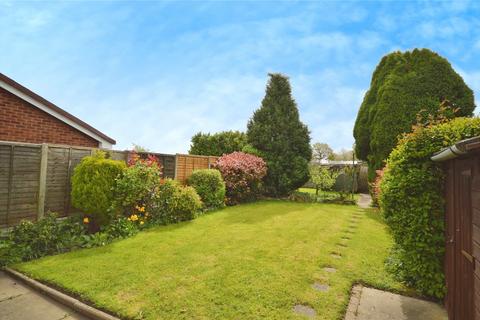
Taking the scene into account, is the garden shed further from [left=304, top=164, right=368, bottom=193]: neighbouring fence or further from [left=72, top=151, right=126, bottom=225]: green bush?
[left=304, top=164, right=368, bottom=193]: neighbouring fence

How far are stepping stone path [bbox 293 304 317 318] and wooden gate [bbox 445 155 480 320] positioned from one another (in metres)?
1.56

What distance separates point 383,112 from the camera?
10.5m

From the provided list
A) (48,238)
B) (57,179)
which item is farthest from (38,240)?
(57,179)

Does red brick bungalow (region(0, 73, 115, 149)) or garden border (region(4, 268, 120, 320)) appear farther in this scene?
red brick bungalow (region(0, 73, 115, 149))

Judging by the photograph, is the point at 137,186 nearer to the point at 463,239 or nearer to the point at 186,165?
the point at 186,165

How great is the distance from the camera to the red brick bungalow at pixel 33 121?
7602 mm

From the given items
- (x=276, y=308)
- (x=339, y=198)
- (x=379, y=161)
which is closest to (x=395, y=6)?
(x=276, y=308)

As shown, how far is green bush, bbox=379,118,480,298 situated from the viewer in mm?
3523

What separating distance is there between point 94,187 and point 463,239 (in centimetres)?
695

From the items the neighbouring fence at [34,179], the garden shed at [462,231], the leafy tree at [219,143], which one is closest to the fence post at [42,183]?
the neighbouring fence at [34,179]

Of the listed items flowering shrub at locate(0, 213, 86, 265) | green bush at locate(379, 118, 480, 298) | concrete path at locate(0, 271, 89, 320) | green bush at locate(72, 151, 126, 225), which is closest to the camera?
concrete path at locate(0, 271, 89, 320)

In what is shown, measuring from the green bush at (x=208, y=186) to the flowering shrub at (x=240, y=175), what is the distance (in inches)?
50.0

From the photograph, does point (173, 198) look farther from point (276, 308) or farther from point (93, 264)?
point (276, 308)

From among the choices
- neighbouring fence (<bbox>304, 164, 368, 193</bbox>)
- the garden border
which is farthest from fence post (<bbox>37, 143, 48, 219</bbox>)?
neighbouring fence (<bbox>304, 164, 368, 193</bbox>)
